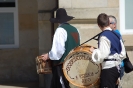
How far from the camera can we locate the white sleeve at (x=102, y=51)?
6359mm

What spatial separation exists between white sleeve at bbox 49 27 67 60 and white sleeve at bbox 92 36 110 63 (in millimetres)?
751

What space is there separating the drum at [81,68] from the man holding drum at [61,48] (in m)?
0.26

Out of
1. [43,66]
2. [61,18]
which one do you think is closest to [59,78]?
[43,66]

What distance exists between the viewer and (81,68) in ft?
22.3

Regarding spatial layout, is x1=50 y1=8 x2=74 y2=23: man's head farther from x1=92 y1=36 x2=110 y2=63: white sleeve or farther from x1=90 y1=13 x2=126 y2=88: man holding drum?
x1=92 y1=36 x2=110 y2=63: white sleeve

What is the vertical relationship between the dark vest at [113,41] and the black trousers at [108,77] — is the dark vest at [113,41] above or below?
above

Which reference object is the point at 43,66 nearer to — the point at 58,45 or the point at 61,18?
the point at 58,45

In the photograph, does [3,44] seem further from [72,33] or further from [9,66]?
[72,33]

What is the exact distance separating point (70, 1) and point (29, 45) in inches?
89.5

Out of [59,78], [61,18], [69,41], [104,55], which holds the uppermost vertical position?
[61,18]

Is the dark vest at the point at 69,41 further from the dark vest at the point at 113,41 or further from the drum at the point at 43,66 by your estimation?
the dark vest at the point at 113,41

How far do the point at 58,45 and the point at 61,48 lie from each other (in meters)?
0.06

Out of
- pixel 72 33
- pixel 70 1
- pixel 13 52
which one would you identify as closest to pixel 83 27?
pixel 70 1

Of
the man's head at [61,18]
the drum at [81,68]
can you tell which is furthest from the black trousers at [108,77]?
the man's head at [61,18]
